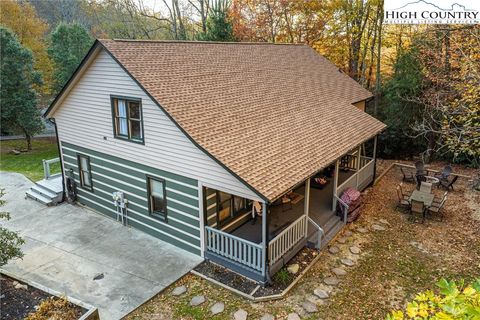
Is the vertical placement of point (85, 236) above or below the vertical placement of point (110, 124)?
below

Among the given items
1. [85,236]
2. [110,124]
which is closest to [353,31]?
[110,124]

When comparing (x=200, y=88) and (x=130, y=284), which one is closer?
(x=130, y=284)

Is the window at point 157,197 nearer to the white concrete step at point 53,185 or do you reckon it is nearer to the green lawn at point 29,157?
the white concrete step at point 53,185

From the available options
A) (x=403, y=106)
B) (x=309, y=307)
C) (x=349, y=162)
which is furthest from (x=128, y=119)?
(x=403, y=106)

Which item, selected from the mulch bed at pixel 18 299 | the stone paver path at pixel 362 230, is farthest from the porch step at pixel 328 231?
the mulch bed at pixel 18 299

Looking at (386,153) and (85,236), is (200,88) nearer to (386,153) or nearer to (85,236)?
(85,236)

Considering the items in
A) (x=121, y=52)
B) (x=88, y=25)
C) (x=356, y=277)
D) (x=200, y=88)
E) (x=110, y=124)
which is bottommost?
(x=356, y=277)

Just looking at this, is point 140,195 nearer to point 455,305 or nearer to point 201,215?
point 201,215
